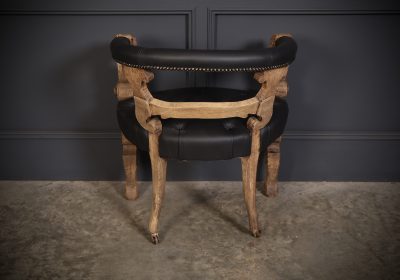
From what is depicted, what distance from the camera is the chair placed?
1709mm

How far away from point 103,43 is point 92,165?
720 mm

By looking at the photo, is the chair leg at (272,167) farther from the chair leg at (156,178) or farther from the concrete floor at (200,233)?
the chair leg at (156,178)

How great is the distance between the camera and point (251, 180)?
6.77 ft

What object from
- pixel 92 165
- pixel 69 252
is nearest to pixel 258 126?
pixel 69 252

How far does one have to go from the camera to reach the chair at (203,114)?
1.71 metres

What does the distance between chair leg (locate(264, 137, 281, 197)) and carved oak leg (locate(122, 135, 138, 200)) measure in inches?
28.5

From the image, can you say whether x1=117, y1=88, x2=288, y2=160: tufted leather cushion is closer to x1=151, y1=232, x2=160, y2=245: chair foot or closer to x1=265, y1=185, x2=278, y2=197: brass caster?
x1=151, y1=232, x2=160, y2=245: chair foot

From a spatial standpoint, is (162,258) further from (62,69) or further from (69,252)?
(62,69)

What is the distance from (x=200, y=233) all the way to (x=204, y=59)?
0.90m

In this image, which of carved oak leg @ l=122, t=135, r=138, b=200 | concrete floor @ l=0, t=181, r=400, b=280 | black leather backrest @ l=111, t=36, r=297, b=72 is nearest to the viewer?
black leather backrest @ l=111, t=36, r=297, b=72

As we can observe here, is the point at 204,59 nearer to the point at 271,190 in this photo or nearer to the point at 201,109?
the point at 201,109

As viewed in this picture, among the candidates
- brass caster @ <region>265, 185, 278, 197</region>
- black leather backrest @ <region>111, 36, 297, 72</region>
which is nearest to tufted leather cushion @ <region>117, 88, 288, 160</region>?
black leather backrest @ <region>111, 36, 297, 72</region>

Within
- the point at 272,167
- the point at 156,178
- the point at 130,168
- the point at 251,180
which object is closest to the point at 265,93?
the point at 251,180

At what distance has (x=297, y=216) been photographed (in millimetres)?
2342
